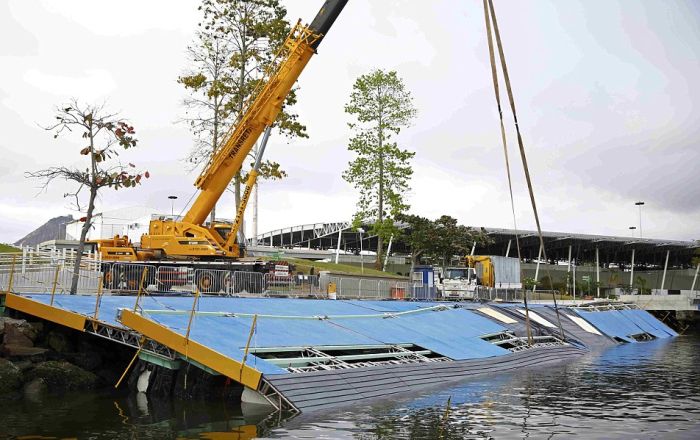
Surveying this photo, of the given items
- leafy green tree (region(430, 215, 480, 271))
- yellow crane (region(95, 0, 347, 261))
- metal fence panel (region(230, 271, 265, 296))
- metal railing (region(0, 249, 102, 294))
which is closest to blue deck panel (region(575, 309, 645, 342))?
leafy green tree (region(430, 215, 480, 271))

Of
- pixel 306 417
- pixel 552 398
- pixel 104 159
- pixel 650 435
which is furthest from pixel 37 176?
pixel 650 435

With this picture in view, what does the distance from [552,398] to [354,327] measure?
8047 mm

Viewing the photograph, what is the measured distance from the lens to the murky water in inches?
615

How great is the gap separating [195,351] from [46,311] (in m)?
6.70

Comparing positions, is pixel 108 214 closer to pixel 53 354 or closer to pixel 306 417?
pixel 53 354

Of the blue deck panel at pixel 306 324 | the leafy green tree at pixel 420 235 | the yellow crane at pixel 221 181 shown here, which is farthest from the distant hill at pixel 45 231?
the blue deck panel at pixel 306 324

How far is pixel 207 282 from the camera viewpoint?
35.7 m

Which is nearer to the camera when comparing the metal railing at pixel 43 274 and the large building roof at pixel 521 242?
the metal railing at pixel 43 274

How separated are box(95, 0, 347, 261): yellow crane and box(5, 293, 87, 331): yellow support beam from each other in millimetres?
14047

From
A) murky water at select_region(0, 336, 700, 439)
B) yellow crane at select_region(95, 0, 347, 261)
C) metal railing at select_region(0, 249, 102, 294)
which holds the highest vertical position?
yellow crane at select_region(95, 0, 347, 261)

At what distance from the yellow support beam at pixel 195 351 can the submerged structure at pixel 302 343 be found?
26 mm

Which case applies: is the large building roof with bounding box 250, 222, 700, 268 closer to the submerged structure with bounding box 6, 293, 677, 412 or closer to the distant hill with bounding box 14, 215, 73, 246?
the distant hill with bounding box 14, 215, 73, 246

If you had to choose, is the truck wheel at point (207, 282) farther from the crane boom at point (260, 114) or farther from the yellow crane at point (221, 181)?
the crane boom at point (260, 114)

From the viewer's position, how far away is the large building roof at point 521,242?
379 ft
